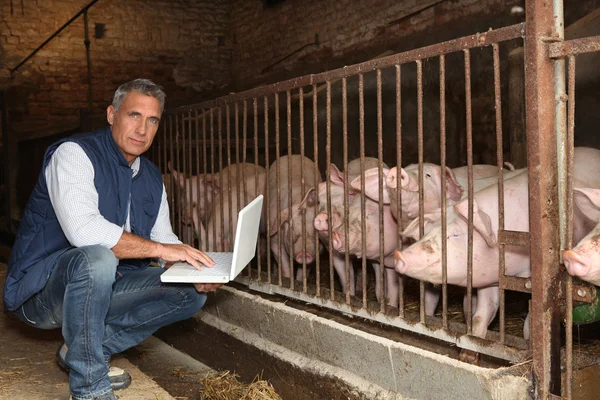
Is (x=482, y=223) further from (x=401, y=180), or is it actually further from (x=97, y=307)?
(x=97, y=307)

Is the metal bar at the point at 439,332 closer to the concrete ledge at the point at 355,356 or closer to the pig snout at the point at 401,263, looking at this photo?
the concrete ledge at the point at 355,356

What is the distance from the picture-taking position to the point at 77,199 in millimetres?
3109

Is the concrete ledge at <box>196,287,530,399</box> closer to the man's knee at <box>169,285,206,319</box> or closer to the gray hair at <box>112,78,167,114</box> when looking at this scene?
the man's knee at <box>169,285,206,319</box>

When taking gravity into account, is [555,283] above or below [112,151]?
below

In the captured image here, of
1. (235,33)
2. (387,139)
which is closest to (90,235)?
(387,139)

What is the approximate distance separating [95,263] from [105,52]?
9178 millimetres

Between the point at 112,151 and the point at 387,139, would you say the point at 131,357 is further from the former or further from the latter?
the point at 387,139

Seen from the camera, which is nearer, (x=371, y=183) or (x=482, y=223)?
(x=482, y=223)

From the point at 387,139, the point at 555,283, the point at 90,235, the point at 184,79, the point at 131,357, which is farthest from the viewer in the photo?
the point at 184,79

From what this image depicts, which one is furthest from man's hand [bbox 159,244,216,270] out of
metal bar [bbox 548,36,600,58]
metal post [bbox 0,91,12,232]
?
metal post [bbox 0,91,12,232]

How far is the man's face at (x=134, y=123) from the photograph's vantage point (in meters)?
3.45

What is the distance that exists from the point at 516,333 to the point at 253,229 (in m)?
1.43

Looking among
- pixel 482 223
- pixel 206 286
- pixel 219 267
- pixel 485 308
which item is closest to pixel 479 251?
pixel 482 223

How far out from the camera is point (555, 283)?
8.03 feet
